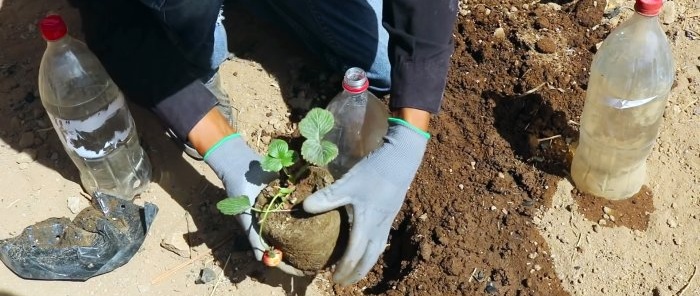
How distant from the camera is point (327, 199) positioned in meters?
2.09

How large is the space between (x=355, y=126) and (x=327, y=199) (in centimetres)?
41

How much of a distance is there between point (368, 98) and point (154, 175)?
0.87 metres

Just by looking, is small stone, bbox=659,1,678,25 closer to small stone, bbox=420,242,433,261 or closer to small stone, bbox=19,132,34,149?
small stone, bbox=420,242,433,261

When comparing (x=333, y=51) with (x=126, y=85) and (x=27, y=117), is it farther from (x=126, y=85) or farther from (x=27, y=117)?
(x=27, y=117)

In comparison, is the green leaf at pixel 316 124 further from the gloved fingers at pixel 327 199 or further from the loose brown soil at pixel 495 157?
the loose brown soil at pixel 495 157

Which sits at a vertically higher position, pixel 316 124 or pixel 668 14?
pixel 316 124

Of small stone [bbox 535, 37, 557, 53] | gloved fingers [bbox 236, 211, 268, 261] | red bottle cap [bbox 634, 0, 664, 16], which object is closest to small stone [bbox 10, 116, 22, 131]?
gloved fingers [bbox 236, 211, 268, 261]

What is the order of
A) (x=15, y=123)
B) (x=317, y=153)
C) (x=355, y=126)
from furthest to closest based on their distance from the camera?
1. (x=15, y=123)
2. (x=355, y=126)
3. (x=317, y=153)

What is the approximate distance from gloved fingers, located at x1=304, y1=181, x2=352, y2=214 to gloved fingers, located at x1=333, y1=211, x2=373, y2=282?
0.25ft

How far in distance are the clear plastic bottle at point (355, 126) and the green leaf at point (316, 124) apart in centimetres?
24

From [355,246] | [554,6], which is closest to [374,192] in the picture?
[355,246]

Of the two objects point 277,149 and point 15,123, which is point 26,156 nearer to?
point 15,123

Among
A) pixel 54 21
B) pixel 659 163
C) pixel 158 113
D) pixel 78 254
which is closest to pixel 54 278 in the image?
pixel 78 254

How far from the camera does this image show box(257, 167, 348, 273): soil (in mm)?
2098
